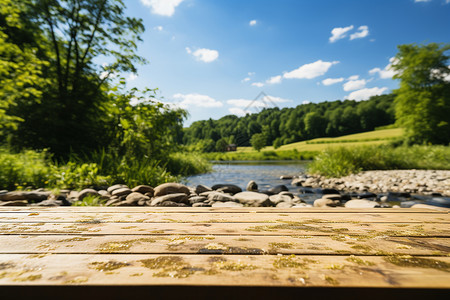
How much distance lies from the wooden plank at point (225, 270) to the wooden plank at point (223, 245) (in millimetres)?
48

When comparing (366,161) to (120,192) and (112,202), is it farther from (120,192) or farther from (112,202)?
(112,202)

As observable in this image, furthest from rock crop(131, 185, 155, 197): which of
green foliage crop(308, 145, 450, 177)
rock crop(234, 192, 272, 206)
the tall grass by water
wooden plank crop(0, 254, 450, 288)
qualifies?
green foliage crop(308, 145, 450, 177)

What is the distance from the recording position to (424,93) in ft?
63.3

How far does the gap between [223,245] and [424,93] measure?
26445 millimetres

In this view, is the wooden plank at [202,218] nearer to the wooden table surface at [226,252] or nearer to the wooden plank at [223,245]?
the wooden table surface at [226,252]

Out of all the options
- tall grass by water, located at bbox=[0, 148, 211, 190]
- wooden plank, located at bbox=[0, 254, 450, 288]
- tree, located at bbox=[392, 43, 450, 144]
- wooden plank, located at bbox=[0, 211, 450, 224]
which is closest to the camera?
wooden plank, located at bbox=[0, 254, 450, 288]

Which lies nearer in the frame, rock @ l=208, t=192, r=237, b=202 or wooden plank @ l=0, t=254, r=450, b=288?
wooden plank @ l=0, t=254, r=450, b=288

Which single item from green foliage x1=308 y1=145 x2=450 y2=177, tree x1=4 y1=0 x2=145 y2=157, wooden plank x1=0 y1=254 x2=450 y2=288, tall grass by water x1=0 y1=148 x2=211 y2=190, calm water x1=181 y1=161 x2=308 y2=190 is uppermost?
tree x1=4 y1=0 x2=145 y2=157

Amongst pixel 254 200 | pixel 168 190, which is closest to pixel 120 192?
pixel 168 190

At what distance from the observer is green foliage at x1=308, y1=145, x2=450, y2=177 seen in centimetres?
972

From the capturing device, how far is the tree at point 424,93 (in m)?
18.4

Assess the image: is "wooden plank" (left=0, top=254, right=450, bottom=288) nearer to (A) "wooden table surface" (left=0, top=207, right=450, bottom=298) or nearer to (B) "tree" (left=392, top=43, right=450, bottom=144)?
(A) "wooden table surface" (left=0, top=207, right=450, bottom=298)

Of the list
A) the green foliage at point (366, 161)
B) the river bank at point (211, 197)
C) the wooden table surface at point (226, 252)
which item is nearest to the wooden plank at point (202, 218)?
the wooden table surface at point (226, 252)
